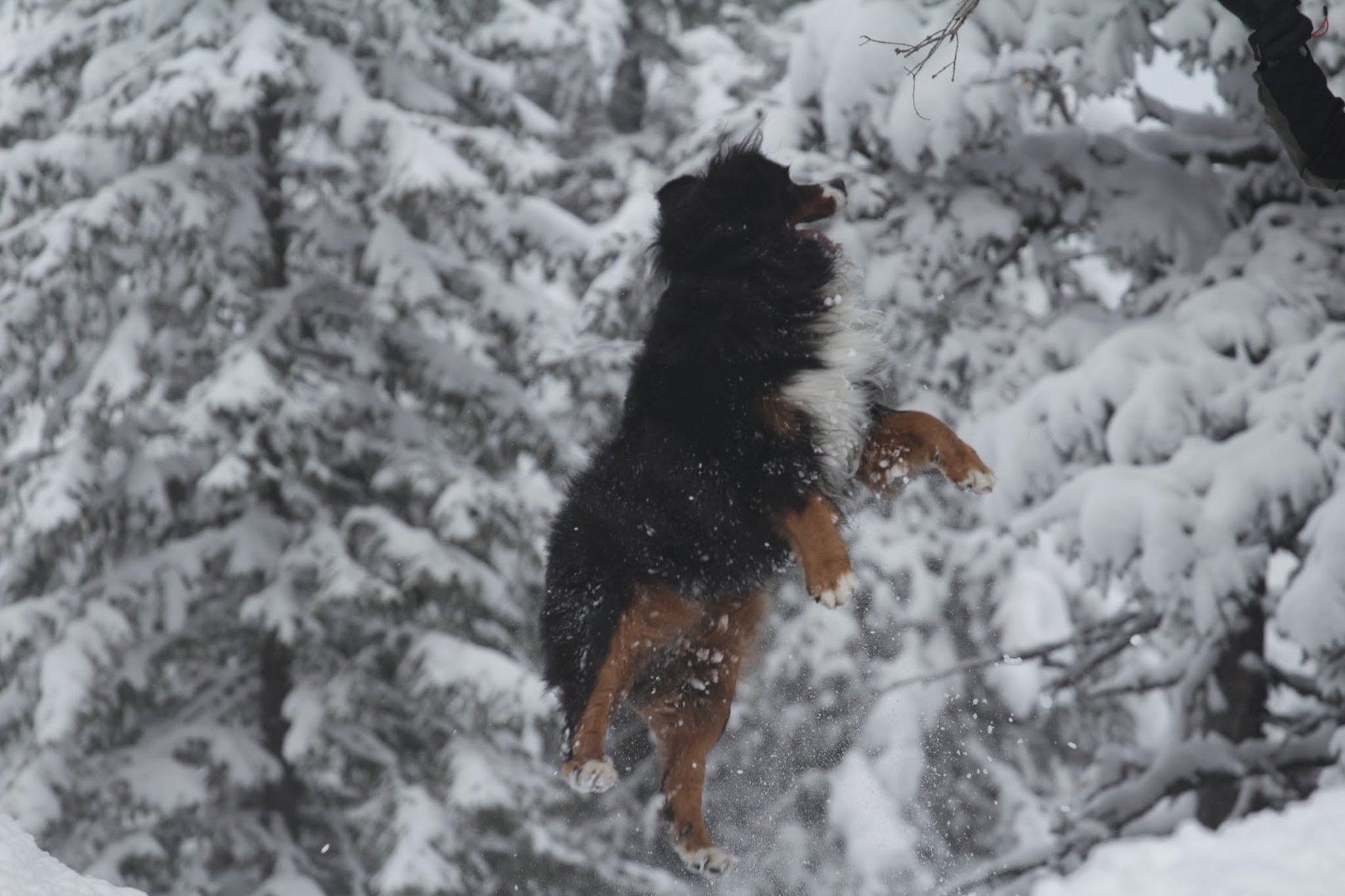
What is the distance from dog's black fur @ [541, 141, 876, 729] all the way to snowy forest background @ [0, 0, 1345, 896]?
12.0ft

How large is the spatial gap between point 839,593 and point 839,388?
58 centimetres

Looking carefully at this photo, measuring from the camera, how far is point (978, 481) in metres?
3.07

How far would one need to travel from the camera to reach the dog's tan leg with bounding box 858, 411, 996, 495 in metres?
3.10

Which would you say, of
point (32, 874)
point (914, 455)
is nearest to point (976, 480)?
point (914, 455)

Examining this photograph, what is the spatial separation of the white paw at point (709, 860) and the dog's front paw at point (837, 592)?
0.86m

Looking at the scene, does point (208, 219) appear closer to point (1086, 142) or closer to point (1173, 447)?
point (1086, 142)

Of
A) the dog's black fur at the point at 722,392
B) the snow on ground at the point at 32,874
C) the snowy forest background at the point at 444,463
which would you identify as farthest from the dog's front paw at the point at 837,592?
the snowy forest background at the point at 444,463

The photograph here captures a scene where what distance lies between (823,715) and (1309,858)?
6.75 meters

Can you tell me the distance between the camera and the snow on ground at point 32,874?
2506 millimetres

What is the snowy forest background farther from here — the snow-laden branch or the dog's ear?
the dog's ear

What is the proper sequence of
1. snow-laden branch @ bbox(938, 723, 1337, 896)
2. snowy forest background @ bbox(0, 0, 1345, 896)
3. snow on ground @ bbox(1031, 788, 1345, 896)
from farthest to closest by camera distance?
1. snowy forest background @ bbox(0, 0, 1345, 896)
2. snow-laden branch @ bbox(938, 723, 1337, 896)
3. snow on ground @ bbox(1031, 788, 1345, 896)

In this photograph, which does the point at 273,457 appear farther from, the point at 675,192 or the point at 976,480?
the point at 976,480

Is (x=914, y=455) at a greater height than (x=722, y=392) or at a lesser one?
lesser

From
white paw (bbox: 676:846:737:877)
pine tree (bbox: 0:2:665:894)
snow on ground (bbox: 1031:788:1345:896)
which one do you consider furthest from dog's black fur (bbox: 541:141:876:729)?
pine tree (bbox: 0:2:665:894)
